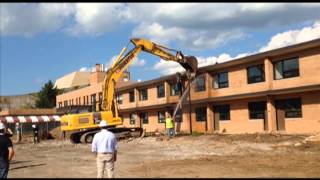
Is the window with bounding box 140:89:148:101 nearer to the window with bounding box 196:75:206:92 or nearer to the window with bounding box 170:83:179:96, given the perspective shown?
the window with bounding box 170:83:179:96

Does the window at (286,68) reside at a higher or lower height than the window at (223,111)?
higher

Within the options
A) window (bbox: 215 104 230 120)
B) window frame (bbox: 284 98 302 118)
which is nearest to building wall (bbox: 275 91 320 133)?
window frame (bbox: 284 98 302 118)

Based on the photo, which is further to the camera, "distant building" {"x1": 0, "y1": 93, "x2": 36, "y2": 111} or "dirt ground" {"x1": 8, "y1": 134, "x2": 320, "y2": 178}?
"distant building" {"x1": 0, "y1": 93, "x2": 36, "y2": 111}

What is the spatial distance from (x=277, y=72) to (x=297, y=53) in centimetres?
266

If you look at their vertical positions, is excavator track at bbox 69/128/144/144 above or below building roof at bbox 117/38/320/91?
below

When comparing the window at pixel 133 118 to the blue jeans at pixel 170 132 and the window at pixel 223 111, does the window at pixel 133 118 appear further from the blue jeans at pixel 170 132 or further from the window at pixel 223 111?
the blue jeans at pixel 170 132

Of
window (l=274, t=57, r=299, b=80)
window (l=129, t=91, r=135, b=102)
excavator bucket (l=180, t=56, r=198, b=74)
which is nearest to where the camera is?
window (l=274, t=57, r=299, b=80)

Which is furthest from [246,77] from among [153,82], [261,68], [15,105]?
[15,105]

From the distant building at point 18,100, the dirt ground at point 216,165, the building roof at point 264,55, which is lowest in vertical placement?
the dirt ground at point 216,165

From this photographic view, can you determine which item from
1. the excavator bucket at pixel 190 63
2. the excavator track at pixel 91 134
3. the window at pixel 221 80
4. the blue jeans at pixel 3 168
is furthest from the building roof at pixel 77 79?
the blue jeans at pixel 3 168

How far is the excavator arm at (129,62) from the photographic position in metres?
40.6

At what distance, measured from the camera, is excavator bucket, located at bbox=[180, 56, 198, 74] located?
42.0 m

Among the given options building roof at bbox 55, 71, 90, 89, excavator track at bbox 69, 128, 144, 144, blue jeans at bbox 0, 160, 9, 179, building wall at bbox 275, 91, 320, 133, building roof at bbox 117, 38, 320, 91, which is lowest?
blue jeans at bbox 0, 160, 9, 179

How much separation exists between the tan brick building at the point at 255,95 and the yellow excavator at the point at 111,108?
433 cm
